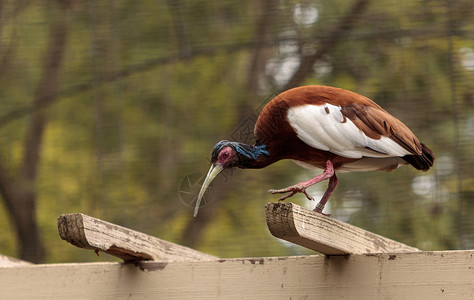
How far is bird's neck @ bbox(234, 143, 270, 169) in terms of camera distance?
1.49 m

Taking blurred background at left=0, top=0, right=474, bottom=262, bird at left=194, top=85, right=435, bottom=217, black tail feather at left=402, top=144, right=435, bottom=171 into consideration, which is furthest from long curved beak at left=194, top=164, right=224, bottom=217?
blurred background at left=0, top=0, right=474, bottom=262

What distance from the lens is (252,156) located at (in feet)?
4.91

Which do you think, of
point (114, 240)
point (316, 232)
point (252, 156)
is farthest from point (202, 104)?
point (316, 232)

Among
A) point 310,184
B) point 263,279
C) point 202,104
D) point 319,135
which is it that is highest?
point 202,104

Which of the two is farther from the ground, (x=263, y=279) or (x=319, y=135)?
(x=319, y=135)

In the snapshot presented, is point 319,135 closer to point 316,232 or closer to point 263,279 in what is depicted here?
point 316,232

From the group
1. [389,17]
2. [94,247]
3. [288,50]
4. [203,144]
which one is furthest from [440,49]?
[94,247]

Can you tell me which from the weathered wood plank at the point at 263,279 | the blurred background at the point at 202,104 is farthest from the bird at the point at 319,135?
the blurred background at the point at 202,104

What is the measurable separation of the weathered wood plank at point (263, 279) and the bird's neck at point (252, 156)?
0.26 meters

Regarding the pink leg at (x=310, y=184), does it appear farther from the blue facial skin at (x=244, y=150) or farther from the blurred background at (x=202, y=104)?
the blurred background at (x=202, y=104)

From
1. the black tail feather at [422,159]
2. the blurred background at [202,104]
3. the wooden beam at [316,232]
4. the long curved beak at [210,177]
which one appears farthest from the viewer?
the blurred background at [202,104]

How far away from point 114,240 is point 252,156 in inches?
15.3

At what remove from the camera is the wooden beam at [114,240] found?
154 cm

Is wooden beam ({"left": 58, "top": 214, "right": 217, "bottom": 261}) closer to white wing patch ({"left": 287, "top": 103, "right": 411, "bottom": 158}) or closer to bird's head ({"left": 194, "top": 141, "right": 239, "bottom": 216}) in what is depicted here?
bird's head ({"left": 194, "top": 141, "right": 239, "bottom": 216})
